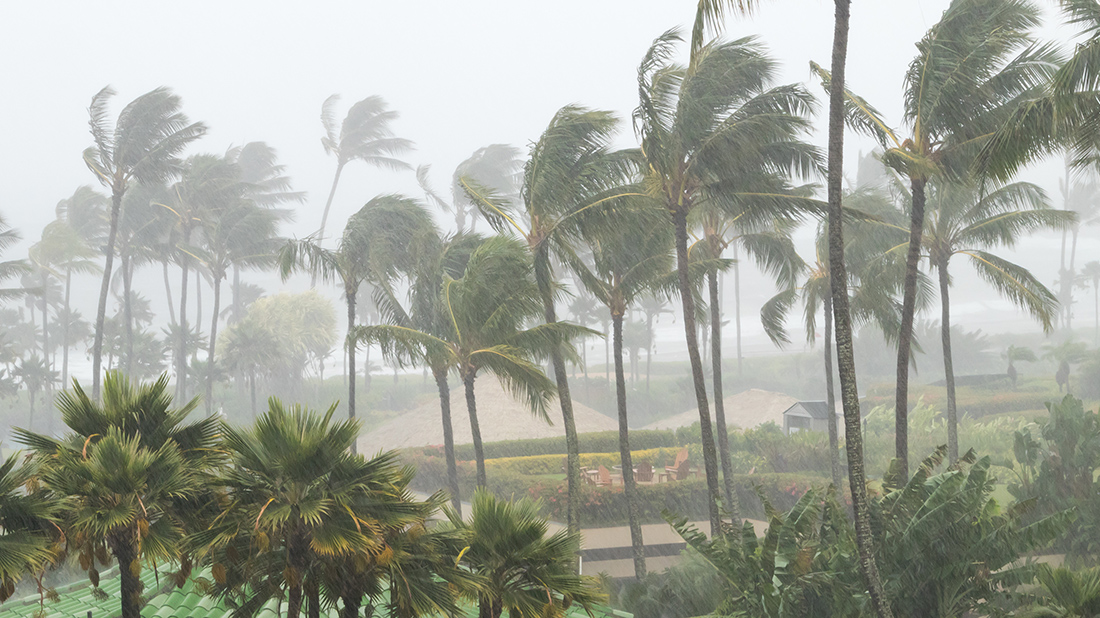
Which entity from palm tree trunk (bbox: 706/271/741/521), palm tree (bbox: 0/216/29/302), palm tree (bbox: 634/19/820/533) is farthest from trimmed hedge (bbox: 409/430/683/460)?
palm tree (bbox: 0/216/29/302)

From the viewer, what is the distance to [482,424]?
40188 mm

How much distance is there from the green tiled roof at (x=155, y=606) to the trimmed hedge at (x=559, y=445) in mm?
18303

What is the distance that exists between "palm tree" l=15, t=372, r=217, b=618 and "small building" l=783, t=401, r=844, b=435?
91.4 feet

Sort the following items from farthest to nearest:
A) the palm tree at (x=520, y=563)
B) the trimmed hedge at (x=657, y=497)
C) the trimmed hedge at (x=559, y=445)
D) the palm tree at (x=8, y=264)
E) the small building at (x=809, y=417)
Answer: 1. the small building at (x=809, y=417)
2. the palm tree at (x=8, y=264)
3. the trimmed hedge at (x=559, y=445)
4. the trimmed hedge at (x=657, y=497)
5. the palm tree at (x=520, y=563)

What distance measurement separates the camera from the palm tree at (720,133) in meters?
13.8

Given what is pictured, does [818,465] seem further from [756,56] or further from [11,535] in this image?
[11,535]

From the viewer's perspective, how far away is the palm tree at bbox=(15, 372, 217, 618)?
6.79 meters

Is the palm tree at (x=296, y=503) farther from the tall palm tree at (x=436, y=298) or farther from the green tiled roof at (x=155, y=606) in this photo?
the tall palm tree at (x=436, y=298)

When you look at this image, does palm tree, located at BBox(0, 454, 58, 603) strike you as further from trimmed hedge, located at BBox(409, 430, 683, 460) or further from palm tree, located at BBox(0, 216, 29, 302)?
palm tree, located at BBox(0, 216, 29, 302)

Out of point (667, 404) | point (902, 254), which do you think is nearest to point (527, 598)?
point (902, 254)

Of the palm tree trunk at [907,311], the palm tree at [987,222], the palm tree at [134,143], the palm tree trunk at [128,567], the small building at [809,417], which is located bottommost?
the small building at [809,417]

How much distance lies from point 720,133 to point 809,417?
21882 millimetres

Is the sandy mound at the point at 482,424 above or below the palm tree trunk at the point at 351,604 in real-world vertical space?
below

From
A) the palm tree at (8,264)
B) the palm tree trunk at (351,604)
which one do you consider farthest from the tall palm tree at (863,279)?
the palm tree at (8,264)
